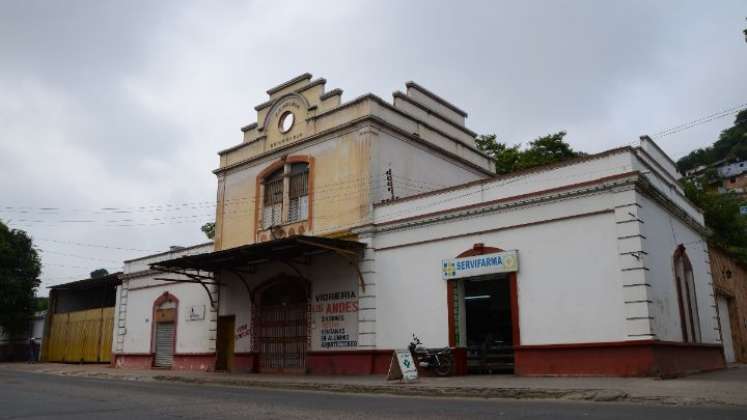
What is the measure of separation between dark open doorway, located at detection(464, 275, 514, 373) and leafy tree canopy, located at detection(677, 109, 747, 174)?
227 feet

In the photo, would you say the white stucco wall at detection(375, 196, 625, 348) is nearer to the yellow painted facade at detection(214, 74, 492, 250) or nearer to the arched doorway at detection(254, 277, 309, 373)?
the yellow painted facade at detection(214, 74, 492, 250)

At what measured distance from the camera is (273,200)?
22.6m

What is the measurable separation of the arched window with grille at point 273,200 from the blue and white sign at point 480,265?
745 centimetres

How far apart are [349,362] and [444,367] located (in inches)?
133

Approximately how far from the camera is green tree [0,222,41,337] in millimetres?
32062

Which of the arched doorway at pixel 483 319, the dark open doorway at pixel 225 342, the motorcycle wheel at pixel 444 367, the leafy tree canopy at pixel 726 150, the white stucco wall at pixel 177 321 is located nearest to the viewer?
the motorcycle wheel at pixel 444 367

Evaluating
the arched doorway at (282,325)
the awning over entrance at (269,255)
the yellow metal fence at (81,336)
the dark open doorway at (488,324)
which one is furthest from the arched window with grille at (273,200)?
the yellow metal fence at (81,336)

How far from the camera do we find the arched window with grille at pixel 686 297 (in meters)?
16.2

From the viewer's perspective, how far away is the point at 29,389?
14070 millimetres

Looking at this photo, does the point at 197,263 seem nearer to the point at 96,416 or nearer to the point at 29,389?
the point at 29,389

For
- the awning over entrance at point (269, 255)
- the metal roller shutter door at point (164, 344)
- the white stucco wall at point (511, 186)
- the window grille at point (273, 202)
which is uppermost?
the window grille at point (273, 202)

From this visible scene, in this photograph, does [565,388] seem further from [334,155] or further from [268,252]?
[334,155]

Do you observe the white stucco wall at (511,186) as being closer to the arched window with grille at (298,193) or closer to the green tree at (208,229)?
the arched window with grille at (298,193)

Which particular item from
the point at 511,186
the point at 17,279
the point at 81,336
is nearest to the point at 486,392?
the point at 511,186
